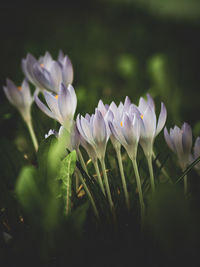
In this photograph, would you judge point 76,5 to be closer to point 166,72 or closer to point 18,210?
point 166,72

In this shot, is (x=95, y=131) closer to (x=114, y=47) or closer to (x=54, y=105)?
(x=54, y=105)

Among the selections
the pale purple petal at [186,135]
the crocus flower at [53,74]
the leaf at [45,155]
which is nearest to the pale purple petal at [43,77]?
the crocus flower at [53,74]

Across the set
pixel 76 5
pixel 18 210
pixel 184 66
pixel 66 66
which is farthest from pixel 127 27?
pixel 18 210

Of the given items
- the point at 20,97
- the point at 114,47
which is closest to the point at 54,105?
the point at 20,97

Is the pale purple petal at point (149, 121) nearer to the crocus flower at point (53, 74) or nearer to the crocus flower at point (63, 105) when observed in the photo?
the crocus flower at point (63, 105)

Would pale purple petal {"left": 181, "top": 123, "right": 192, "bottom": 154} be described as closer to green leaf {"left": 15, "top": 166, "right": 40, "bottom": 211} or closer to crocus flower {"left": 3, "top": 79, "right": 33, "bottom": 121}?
green leaf {"left": 15, "top": 166, "right": 40, "bottom": 211}

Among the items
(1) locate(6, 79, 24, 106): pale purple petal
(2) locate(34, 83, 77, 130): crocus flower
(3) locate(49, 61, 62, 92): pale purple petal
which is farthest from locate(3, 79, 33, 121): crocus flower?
(2) locate(34, 83, 77, 130): crocus flower
